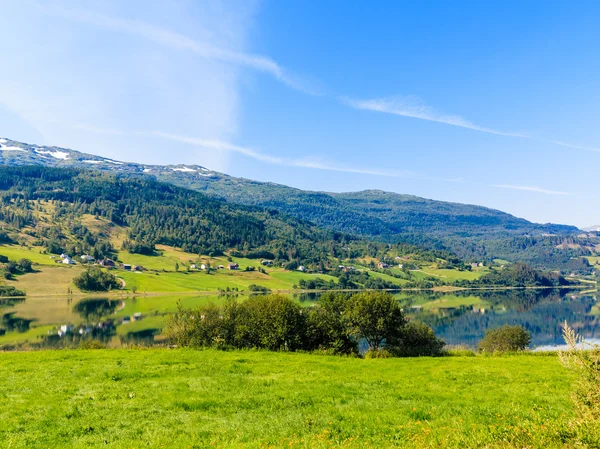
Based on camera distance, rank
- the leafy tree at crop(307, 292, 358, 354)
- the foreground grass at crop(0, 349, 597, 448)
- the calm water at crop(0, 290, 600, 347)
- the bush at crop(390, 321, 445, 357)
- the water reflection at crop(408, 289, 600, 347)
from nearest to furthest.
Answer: the foreground grass at crop(0, 349, 597, 448) < the bush at crop(390, 321, 445, 357) < the leafy tree at crop(307, 292, 358, 354) < the calm water at crop(0, 290, 600, 347) < the water reflection at crop(408, 289, 600, 347)

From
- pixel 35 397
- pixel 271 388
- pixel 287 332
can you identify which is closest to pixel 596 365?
pixel 271 388

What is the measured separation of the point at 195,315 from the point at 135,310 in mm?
106422

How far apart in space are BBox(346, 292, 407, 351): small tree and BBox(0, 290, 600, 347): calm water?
5549 cm

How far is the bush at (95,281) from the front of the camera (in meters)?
186

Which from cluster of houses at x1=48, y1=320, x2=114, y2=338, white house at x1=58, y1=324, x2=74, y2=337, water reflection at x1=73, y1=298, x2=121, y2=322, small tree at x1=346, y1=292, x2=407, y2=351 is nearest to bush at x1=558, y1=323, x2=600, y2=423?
small tree at x1=346, y1=292, x2=407, y2=351

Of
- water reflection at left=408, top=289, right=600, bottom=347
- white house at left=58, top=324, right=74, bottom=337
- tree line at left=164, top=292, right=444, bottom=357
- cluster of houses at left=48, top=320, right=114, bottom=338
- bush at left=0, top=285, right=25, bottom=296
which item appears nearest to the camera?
tree line at left=164, top=292, right=444, bottom=357

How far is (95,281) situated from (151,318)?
76.8 m

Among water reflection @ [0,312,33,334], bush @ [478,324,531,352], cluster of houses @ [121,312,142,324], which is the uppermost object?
bush @ [478,324,531,352]

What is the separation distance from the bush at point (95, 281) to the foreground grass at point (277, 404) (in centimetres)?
17440

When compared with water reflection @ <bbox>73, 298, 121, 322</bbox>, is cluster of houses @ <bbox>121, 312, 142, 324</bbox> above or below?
above

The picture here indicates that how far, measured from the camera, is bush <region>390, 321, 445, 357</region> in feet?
135

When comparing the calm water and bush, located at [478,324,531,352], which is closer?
bush, located at [478,324,531,352]

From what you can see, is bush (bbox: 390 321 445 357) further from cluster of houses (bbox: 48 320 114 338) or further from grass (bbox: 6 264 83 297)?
grass (bbox: 6 264 83 297)

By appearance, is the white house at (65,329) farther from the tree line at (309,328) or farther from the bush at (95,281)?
the bush at (95,281)
